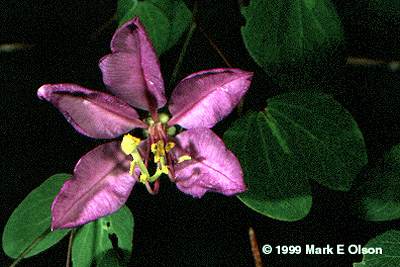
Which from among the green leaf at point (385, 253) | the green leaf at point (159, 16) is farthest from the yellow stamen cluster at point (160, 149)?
the green leaf at point (385, 253)

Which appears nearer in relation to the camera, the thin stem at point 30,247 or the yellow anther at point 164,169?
the yellow anther at point 164,169

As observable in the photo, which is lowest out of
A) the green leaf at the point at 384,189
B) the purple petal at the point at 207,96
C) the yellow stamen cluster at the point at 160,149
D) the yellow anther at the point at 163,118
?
the green leaf at the point at 384,189

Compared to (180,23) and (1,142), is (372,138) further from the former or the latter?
(1,142)

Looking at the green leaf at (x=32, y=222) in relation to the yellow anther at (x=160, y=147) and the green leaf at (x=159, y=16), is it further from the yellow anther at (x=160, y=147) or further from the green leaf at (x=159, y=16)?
the green leaf at (x=159, y=16)

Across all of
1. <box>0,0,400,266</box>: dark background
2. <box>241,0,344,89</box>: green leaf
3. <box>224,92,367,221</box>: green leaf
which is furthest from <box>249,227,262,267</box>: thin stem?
<box>241,0,344,89</box>: green leaf

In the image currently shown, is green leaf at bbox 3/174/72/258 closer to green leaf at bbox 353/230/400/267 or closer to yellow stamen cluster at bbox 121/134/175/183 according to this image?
yellow stamen cluster at bbox 121/134/175/183

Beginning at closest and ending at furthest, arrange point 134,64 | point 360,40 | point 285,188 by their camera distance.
Answer: 1. point 134,64
2. point 285,188
3. point 360,40

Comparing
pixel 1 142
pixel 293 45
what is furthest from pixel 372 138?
pixel 1 142
